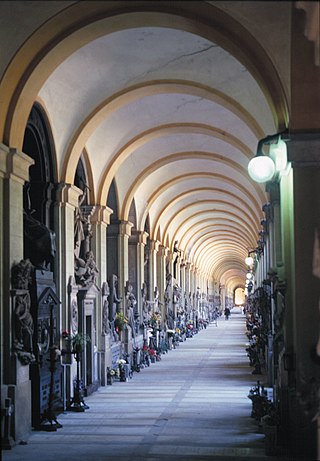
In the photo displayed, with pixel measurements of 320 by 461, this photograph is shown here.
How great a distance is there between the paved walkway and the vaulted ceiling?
4.93 metres

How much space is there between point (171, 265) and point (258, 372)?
13.8m

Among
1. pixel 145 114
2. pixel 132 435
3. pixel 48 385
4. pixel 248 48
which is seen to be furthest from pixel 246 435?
pixel 145 114

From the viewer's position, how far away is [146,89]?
14438 millimetres

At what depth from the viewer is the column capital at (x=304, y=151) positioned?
9.37 metres

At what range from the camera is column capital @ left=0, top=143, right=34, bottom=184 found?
1061 centimetres

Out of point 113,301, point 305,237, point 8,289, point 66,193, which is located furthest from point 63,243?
point 305,237

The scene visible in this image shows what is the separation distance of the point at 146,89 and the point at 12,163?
4.61 m

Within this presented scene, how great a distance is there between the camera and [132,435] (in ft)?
37.9

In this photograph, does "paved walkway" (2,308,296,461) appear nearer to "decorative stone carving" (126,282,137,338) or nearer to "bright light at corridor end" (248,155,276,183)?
"decorative stone carving" (126,282,137,338)

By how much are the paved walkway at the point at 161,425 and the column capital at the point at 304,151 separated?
4188mm

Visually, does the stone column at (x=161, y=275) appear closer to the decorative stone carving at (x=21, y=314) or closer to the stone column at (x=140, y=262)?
the stone column at (x=140, y=262)

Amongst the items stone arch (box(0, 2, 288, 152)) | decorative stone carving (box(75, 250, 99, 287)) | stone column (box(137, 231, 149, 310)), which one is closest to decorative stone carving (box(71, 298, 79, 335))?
decorative stone carving (box(75, 250, 99, 287))

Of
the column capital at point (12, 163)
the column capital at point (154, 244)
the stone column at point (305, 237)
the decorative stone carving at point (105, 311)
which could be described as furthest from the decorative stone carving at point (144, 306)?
the stone column at point (305, 237)

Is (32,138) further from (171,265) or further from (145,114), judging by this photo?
(171,265)
